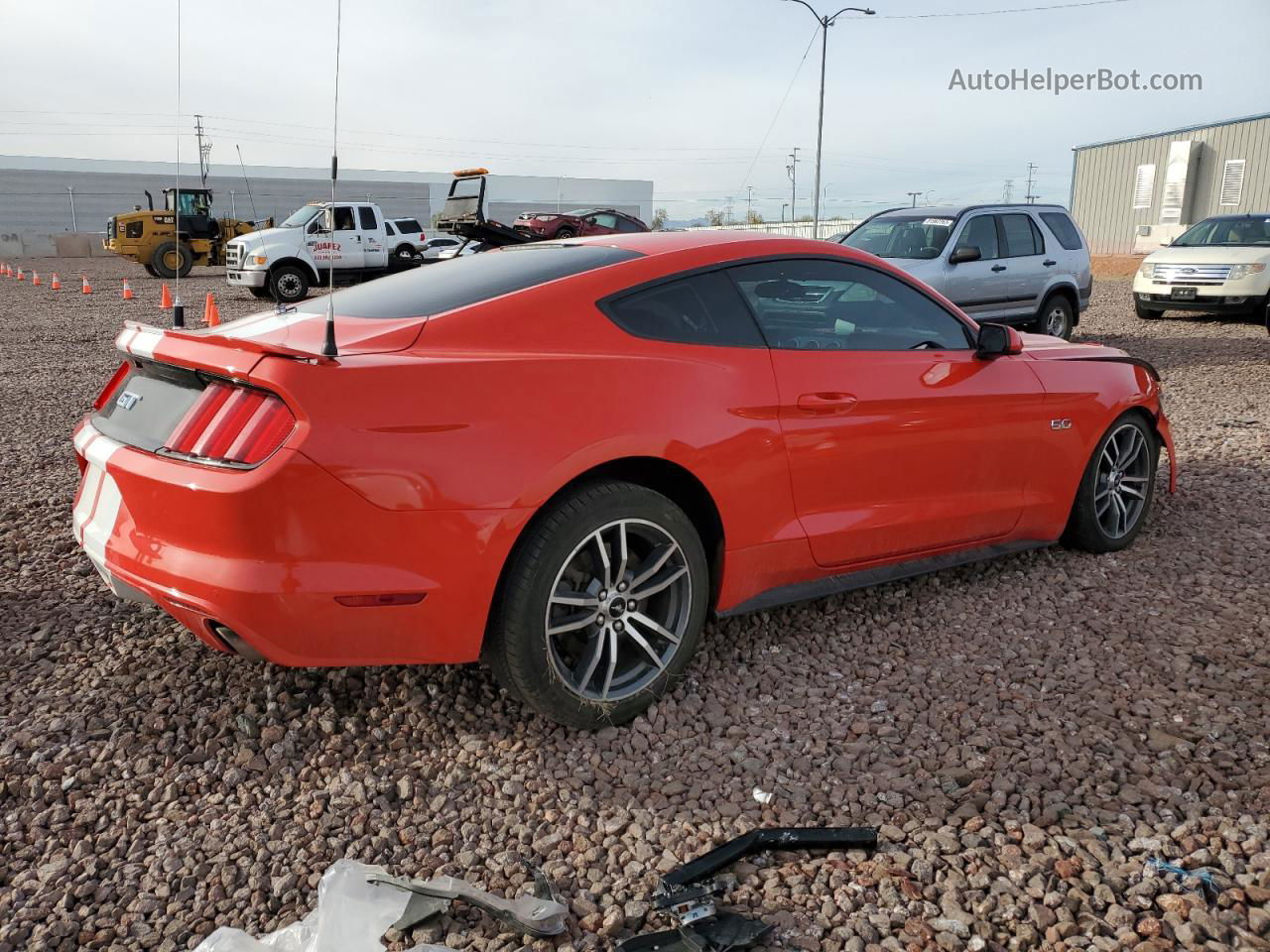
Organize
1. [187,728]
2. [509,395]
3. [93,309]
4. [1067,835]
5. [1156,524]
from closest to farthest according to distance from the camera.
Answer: [1067,835]
[509,395]
[187,728]
[1156,524]
[93,309]

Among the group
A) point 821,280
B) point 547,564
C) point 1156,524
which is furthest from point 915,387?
point 1156,524

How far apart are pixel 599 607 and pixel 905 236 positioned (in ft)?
28.7

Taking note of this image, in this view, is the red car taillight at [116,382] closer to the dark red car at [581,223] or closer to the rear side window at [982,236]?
the rear side window at [982,236]

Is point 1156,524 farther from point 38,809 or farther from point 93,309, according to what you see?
point 93,309

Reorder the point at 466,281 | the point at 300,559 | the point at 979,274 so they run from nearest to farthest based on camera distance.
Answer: the point at 300,559 → the point at 466,281 → the point at 979,274

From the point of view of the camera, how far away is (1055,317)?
1144 centimetres

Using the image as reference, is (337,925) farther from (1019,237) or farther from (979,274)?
(1019,237)

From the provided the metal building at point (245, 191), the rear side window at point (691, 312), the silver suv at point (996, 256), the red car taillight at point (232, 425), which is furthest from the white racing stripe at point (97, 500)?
the metal building at point (245, 191)

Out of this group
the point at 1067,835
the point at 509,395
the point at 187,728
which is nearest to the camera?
the point at 1067,835

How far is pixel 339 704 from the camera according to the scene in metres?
3.29

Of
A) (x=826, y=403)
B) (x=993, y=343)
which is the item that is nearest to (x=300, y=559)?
(x=826, y=403)

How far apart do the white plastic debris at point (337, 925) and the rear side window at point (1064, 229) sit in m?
11.1

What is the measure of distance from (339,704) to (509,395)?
1237 millimetres

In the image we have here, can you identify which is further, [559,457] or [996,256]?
[996,256]
